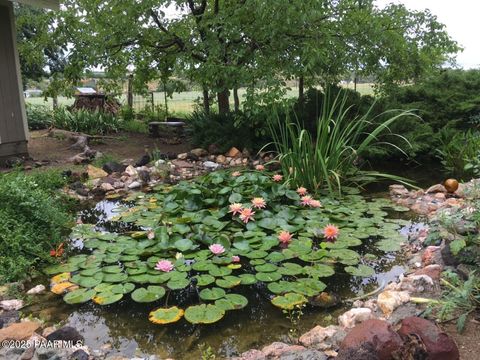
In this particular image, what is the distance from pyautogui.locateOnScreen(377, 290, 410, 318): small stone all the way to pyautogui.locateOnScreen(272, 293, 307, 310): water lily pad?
0.41 m

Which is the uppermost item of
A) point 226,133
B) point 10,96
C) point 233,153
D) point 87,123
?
point 10,96

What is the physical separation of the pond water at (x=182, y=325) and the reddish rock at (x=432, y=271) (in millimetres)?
281

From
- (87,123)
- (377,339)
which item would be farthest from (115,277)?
(87,123)

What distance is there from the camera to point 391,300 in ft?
7.02

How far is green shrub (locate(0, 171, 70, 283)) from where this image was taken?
2711mm

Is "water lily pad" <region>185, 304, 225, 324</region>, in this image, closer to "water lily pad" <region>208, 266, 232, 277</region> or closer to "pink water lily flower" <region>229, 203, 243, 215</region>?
"water lily pad" <region>208, 266, 232, 277</region>

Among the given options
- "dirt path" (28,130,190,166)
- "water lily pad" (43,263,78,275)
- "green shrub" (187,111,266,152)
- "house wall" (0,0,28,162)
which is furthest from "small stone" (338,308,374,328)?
"house wall" (0,0,28,162)

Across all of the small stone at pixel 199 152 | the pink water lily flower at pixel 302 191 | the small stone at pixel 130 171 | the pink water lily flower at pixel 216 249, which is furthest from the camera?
the small stone at pixel 199 152

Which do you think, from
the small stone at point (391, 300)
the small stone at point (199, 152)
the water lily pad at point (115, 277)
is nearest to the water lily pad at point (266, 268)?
the small stone at point (391, 300)

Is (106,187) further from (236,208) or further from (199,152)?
(236,208)

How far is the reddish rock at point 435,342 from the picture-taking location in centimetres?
153

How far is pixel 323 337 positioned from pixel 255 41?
14.9 feet

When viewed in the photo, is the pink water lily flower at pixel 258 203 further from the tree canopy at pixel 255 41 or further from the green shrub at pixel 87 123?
the green shrub at pixel 87 123

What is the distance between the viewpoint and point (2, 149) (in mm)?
5812
